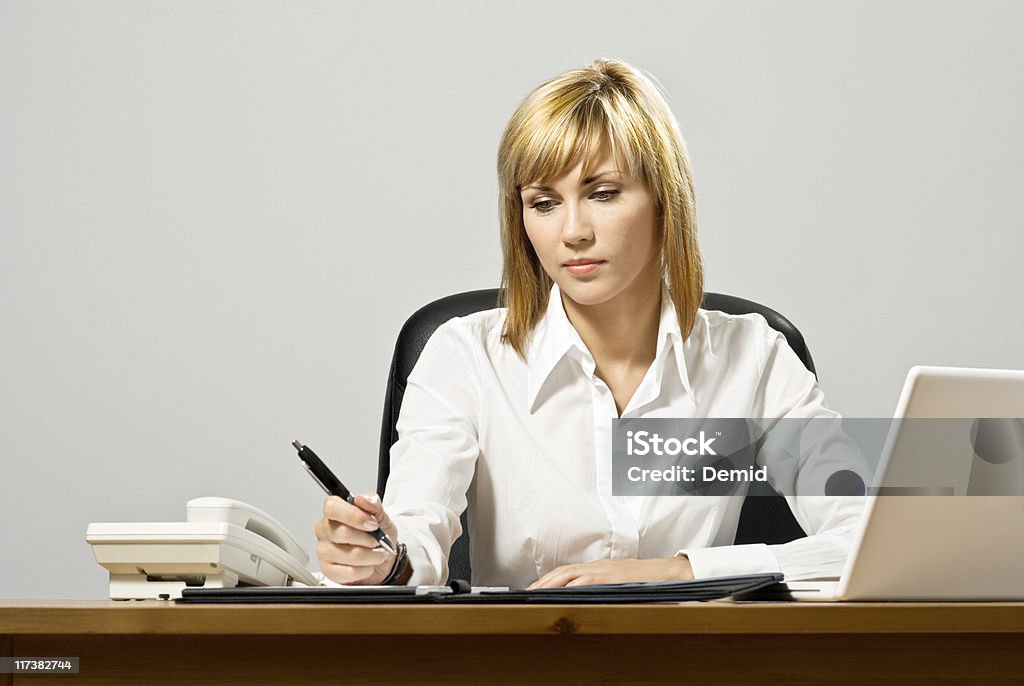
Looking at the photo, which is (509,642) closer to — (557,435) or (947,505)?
(947,505)

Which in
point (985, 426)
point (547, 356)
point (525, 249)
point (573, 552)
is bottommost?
point (573, 552)

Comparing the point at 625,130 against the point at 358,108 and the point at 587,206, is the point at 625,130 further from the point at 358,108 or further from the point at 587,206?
the point at 358,108

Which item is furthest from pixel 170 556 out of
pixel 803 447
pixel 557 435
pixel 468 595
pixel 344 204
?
pixel 344 204

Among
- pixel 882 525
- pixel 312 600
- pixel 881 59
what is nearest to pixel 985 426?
pixel 882 525

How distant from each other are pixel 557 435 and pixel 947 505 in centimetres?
80

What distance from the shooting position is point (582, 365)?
1.49 metres

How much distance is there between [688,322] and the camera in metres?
1.55

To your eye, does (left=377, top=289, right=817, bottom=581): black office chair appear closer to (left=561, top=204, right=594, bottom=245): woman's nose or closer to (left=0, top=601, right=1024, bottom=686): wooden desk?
(left=561, top=204, right=594, bottom=245): woman's nose

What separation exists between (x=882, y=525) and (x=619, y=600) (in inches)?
7.6

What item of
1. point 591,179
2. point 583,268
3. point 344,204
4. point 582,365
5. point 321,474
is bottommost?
point 321,474

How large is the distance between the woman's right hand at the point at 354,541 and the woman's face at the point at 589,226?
541 mm

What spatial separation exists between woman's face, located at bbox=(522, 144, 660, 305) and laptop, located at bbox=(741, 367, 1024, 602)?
73 centimetres

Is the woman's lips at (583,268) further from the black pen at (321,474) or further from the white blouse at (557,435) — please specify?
the black pen at (321,474)

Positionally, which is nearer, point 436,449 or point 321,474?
point 321,474
